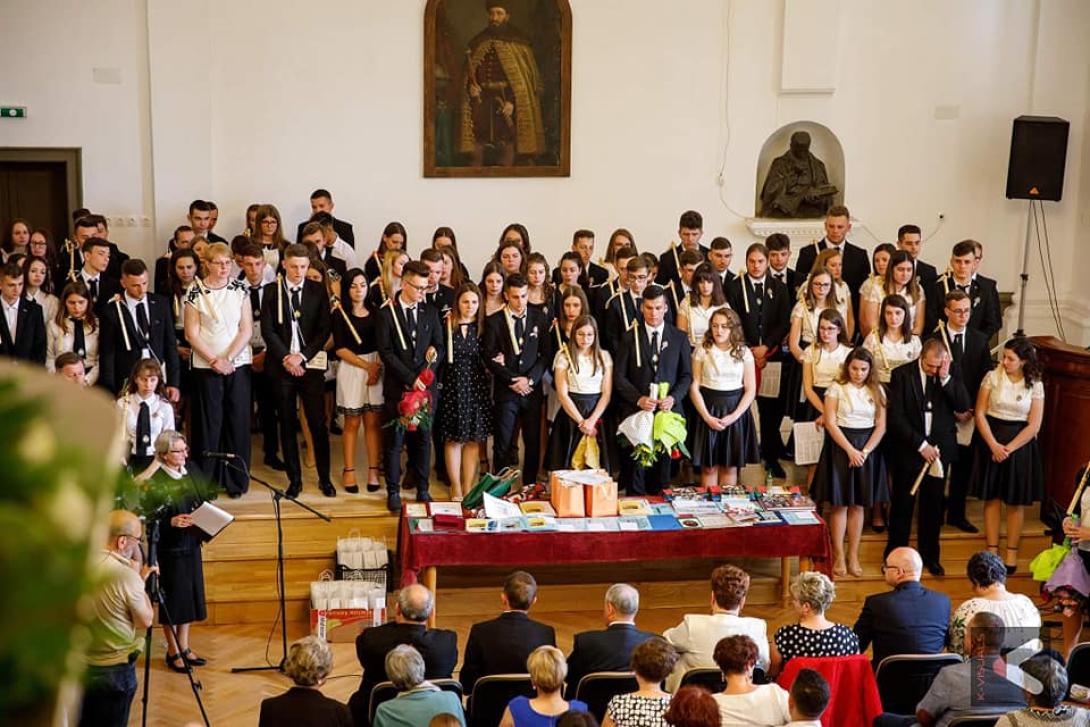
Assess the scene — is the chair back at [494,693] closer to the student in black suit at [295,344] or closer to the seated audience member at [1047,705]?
the seated audience member at [1047,705]

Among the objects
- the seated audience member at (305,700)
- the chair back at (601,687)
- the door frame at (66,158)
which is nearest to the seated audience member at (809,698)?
the chair back at (601,687)

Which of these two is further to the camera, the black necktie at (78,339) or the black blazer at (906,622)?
the black necktie at (78,339)

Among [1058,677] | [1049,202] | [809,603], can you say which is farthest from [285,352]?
[1049,202]

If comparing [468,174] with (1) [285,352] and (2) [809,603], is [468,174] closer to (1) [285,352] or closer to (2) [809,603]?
(1) [285,352]

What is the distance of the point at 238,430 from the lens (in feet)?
28.3

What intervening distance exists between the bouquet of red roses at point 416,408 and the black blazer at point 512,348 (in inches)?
17.9

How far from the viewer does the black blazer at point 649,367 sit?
8422 mm

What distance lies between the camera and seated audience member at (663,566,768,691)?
5.43 metres

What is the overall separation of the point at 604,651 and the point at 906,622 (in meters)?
1.34

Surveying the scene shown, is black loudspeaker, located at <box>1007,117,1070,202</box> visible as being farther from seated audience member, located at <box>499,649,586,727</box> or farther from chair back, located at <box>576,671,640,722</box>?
seated audience member, located at <box>499,649,586,727</box>

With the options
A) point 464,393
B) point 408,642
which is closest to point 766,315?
point 464,393

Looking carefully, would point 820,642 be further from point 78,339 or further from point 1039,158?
point 1039,158

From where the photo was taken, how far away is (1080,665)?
5.44 meters

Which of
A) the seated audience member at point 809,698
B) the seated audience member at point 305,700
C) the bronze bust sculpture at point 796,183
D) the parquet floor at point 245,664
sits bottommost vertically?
the parquet floor at point 245,664
